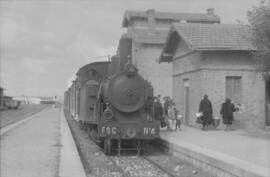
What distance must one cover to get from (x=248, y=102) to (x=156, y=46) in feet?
66.3

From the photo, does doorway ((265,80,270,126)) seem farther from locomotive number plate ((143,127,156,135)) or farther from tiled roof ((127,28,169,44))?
tiled roof ((127,28,169,44))

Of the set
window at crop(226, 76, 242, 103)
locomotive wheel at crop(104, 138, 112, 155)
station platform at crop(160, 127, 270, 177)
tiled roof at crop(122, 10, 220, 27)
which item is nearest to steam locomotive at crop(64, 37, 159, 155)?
locomotive wheel at crop(104, 138, 112, 155)

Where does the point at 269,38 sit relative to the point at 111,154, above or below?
above

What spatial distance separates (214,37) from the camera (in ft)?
59.8

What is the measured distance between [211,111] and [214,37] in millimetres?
3456

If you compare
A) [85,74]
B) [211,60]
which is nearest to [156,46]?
[211,60]

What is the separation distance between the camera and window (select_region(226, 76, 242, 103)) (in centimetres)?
1814

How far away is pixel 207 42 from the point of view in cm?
1764

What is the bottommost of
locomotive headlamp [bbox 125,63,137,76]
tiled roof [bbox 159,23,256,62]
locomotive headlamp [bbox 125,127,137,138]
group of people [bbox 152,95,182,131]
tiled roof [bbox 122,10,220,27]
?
locomotive headlamp [bbox 125,127,137,138]

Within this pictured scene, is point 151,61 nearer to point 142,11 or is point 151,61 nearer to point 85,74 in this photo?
point 142,11

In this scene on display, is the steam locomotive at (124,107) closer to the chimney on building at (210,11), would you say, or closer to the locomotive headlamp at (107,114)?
the locomotive headlamp at (107,114)

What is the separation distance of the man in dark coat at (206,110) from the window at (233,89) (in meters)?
1.83

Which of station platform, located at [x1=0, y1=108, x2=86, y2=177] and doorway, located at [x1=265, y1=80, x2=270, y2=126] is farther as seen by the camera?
doorway, located at [x1=265, y1=80, x2=270, y2=126]

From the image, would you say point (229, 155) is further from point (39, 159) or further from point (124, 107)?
point (39, 159)
